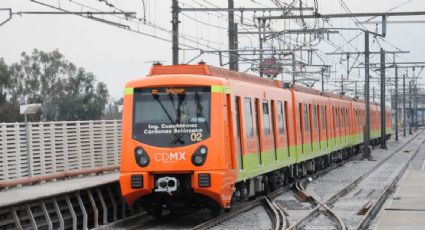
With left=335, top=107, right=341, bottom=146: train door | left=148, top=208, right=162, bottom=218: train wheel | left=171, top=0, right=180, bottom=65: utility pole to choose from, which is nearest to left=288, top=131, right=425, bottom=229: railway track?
left=148, top=208, right=162, bottom=218: train wheel

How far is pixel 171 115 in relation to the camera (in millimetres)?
15203

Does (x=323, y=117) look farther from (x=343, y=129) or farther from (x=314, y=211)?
(x=314, y=211)

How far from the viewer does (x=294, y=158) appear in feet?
76.0

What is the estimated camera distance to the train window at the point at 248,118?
17.0m

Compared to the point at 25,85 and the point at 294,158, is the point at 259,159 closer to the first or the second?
the point at 294,158

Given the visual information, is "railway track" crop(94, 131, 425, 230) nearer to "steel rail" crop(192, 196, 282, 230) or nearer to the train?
"steel rail" crop(192, 196, 282, 230)

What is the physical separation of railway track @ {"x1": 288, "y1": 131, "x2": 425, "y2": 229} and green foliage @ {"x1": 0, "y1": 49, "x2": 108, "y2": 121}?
1591 inches

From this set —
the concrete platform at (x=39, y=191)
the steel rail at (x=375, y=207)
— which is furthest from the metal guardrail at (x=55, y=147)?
the steel rail at (x=375, y=207)

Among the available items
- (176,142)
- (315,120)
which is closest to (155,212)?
(176,142)

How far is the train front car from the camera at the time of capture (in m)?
14.9

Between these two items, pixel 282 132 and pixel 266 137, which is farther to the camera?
pixel 282 132

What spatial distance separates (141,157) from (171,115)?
0.94m

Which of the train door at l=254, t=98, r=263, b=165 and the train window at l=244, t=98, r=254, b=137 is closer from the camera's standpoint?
the train window at l=244, t=98, r=254, b=137

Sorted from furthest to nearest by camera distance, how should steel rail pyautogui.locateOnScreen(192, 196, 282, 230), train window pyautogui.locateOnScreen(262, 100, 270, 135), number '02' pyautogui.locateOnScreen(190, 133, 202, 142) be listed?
train window pyautogui.locateOnScreen(262, 100, 270, 135) < steel rail pyautogui.locateOnScreen(192, 196, 282, 230) < number '02' pyautogui.locateOnScreen(190, 133, 202, 142)
